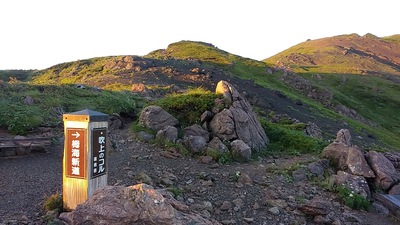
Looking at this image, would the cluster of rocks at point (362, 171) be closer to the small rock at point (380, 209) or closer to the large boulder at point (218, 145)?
the small rock at point (380, 209)

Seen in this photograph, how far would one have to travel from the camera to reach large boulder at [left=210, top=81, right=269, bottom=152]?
12539mm

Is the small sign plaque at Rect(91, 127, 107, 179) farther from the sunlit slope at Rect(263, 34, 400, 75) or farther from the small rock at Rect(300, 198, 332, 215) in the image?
the sunlit slope at Rect(263, 34, 400, 75)

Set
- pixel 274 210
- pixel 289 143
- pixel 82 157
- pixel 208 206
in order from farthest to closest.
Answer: pixel 289 143 → pixel 274 210 → pixel 208 206 → pixel 82 157

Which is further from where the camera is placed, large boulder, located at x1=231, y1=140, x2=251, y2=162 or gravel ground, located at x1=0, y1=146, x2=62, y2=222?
large boulder, located at x1=231, y1=140, x2=251, y2=162

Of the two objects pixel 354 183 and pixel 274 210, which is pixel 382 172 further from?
pixel 274 210

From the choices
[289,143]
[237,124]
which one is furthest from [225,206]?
[289,143]

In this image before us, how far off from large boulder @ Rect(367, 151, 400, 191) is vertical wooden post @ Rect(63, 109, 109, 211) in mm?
8399

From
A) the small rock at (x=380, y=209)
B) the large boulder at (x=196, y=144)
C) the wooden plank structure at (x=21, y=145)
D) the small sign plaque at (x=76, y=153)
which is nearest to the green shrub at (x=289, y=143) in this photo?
the large boulder at (x=196, y=144)

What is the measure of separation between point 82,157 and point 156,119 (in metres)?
6.29

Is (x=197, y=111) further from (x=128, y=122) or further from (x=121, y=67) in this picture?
(x=121, y=67)

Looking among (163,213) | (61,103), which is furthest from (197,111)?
(163,213)

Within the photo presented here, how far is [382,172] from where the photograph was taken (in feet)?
37.0

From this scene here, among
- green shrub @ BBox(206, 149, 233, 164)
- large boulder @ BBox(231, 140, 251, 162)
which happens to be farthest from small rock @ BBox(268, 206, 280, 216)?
large boulder @ BBox(231, 140, 251, 162)

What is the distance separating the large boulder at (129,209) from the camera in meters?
5.59
